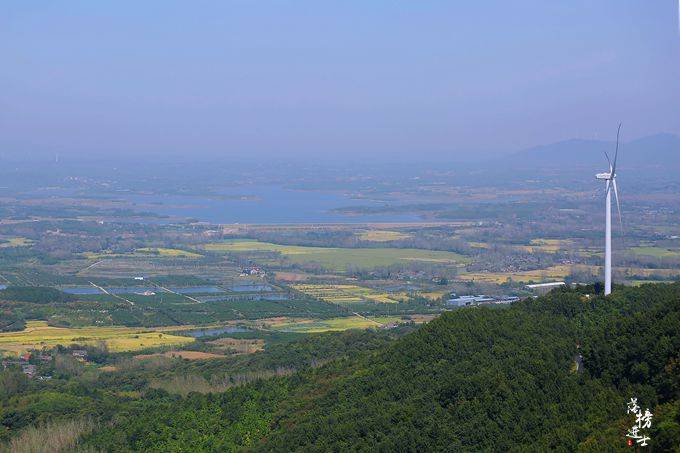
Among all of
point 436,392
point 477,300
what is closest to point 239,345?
point 477,300

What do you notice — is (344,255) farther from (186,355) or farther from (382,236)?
(186,355)

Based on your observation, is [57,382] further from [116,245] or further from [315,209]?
[315,209]

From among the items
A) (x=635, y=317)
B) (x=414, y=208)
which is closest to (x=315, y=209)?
(x=414, y=208)

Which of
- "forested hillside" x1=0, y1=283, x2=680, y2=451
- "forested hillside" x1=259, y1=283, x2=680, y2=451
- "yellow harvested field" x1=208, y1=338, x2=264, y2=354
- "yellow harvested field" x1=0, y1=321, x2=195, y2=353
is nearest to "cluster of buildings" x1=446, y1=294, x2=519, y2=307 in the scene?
"yellow harvested field" x1=208, y1=338, x2=264, y2=354

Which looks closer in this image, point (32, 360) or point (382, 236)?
point (32, 360)

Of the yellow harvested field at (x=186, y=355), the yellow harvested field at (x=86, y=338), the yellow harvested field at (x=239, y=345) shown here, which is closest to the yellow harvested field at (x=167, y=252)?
the yellow harvested field at (x=86, y=338)

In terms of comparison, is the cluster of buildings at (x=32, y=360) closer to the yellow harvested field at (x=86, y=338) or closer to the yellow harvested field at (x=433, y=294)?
the yellow harvested field at (x=86, y=338)

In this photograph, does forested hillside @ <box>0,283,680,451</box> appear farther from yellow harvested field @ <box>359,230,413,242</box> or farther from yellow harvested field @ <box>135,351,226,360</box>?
yellow harvested field @ <box>359,230,413,242</box>
